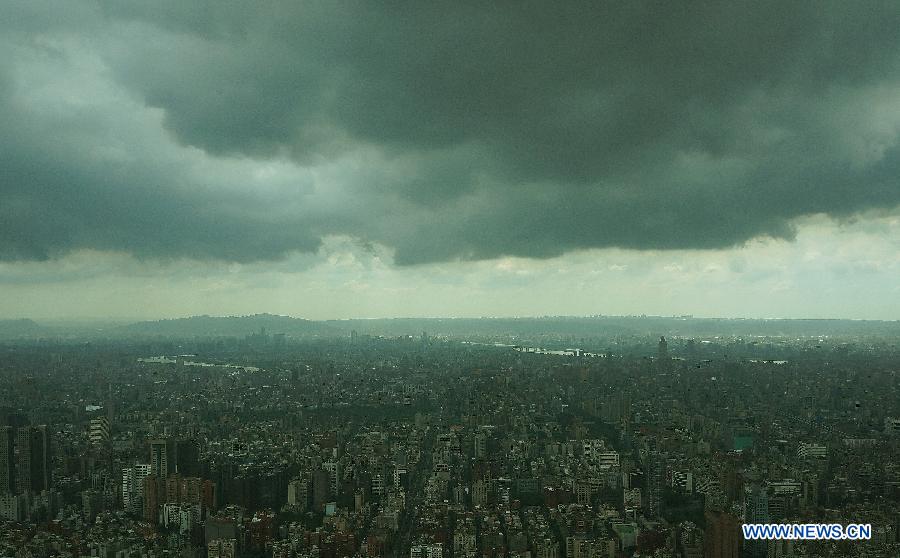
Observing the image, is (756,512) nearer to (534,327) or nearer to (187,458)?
(187,458)

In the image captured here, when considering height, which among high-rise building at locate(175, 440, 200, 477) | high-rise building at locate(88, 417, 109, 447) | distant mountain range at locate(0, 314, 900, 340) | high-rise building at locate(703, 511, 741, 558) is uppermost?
distant mountain range at locate(0, 314, 900, 340)

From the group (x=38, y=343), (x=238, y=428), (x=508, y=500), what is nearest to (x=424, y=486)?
(x=508, y=500)

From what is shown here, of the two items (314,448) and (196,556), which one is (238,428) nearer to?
(314,448)

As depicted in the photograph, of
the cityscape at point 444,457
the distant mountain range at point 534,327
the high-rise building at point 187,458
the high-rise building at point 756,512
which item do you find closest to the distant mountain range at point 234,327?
the distant mountain range at point 534,327

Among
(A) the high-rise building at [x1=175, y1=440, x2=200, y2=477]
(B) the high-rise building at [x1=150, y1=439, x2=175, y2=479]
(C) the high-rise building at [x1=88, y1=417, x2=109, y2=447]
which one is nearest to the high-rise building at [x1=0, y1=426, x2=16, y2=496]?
(C) the high-rise building at [x1=88, y1=417, x2=109, y2=447]

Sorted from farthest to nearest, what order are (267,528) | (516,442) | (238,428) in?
(238,428) < (516,442) < (267,528)

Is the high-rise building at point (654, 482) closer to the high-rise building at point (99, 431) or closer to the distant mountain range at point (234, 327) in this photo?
the high-rise building at point (99, 431)

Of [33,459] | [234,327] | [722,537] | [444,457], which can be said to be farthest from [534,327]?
[722,537]

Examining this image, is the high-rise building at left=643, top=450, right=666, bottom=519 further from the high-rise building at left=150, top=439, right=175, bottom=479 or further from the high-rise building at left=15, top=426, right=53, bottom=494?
the high-rise building at left=15, top=426, right=53, bottom=494
